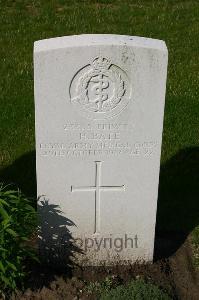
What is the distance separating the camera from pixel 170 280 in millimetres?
5840

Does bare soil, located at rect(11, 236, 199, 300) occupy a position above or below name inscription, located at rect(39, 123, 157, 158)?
below

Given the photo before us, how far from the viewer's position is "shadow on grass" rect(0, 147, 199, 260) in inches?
257

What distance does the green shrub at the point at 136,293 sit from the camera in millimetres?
5469

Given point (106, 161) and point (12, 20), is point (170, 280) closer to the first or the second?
point (106, 161)

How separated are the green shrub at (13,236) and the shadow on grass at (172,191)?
4.99ft

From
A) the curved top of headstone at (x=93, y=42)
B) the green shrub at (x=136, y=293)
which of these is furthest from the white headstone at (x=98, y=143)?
the green shrub at (x=136, y=293)

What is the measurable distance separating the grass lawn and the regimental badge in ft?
6.35

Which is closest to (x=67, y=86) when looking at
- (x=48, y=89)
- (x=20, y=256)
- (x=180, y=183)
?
(x=48, y=89)

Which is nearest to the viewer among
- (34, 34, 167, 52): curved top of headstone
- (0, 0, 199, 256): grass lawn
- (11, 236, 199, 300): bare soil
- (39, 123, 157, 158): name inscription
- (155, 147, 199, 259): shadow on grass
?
(34, 34, 167, 52): curved top of headstone

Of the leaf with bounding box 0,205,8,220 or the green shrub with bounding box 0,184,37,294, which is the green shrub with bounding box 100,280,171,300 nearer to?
the green shrub with bounding box 0,184,37,294

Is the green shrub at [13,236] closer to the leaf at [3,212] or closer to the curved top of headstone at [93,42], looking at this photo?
the leaf at [3,212]

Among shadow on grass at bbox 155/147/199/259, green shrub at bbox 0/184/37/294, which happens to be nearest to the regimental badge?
green shrub at bbox 0/184/37/294

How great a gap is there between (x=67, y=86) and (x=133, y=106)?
58 centimetres

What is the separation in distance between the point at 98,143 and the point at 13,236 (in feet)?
3.54
